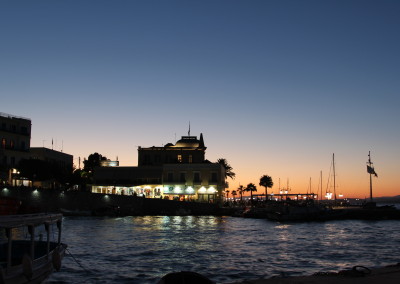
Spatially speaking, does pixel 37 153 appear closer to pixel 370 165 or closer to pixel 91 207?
pixel 91 207

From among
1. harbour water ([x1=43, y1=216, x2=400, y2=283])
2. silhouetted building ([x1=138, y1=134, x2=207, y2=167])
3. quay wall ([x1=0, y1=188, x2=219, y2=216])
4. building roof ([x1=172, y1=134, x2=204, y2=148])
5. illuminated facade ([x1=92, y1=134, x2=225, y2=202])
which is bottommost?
harbour water ([x1=43, y1=216, x2=400, y2=283])

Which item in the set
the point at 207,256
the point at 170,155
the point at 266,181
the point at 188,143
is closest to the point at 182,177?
the point at 170,155

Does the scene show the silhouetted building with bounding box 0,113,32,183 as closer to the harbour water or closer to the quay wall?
the quay wall

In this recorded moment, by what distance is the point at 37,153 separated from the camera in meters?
105

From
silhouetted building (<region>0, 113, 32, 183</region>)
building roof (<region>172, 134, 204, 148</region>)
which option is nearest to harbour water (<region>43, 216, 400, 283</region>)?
silhouetted building (<region>0, 113, 32, 183</region>)

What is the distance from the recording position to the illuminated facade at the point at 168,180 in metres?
98.8

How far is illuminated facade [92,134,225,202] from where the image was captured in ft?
324

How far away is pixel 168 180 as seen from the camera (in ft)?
326

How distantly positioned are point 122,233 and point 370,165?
73498 mm

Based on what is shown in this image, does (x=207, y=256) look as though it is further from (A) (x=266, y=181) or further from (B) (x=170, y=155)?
(A) (x=266, y=181)

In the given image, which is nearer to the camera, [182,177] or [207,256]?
[207,256]

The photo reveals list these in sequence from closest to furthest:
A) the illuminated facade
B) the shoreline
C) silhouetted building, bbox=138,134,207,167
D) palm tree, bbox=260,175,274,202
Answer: the shoreline < the illuminated facade < silhouetted building, bbox=138,134,207,167 < palm tree, bbox=260,175,274,202

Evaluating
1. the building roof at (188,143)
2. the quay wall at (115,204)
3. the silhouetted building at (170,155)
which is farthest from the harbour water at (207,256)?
the building roof at (188,143)

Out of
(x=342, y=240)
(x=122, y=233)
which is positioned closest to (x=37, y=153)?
(x=122, y=233)
